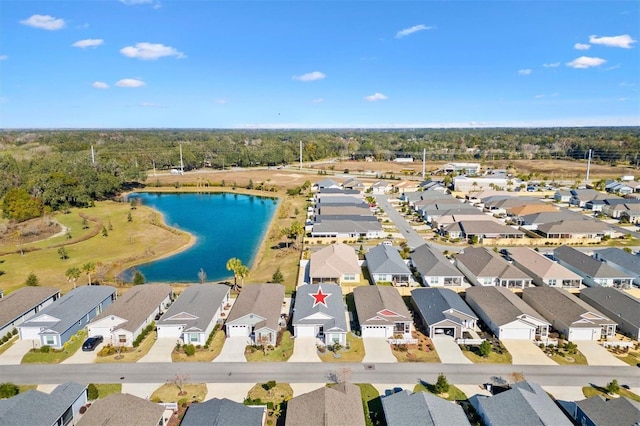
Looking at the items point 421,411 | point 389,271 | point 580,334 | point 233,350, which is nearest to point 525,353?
point 580,334

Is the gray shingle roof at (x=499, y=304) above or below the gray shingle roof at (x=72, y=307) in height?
above

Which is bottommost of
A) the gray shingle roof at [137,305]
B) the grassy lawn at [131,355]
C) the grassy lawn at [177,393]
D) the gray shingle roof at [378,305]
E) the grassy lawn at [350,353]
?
the grassy lawn at [177,393]

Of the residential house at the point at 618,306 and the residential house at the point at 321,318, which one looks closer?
the residential house at the point at 321,318

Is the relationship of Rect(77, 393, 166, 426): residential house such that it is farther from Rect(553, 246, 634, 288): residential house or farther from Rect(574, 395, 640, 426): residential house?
Rect(553, 246, 634, 288): residential house

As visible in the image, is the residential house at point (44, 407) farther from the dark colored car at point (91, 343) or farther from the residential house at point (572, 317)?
the residential house at point (572, 317)

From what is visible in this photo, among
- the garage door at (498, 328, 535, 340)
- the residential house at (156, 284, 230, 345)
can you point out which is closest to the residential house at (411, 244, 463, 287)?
the garage door at (498, 328, 535, 340)

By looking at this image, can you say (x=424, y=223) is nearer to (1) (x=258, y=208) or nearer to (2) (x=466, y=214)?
(2) (x=466, y=214)

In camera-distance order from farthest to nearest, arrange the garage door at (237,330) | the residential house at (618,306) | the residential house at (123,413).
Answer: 1. the garage door at (237,330)
2. the residential house at (618,306)
3. the residential house at (123,413)

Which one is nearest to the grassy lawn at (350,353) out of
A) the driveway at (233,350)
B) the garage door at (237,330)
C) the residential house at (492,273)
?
the driveway at (233,350)
